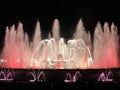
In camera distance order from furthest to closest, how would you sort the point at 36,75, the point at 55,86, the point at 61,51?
the point at 61,51 < the point at 36,75 < the point at 55,86

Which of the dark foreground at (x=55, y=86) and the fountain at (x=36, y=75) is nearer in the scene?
the dark foreground at (x=55, y=86)

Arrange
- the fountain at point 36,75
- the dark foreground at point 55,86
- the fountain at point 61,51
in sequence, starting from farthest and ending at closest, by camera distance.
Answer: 1. the fountain at point 61,51
2. the fountain at point 36,75
3. the dark foreground at point 55,86

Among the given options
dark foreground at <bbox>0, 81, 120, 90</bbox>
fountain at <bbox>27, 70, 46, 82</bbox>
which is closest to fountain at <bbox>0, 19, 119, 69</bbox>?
fountain at <bbox>27, 70, 46, 82</bbox>

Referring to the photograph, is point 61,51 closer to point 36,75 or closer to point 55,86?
point 36,75

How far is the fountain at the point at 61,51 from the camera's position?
3844 centimetres

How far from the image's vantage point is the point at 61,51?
132 ft

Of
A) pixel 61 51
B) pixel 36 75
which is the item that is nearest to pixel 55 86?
pixel 36 75

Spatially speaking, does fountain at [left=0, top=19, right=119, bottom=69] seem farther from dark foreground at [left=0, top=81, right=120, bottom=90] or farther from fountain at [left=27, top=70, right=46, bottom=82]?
dark foreground at [left=0, top=81, right=120, bottom=90]

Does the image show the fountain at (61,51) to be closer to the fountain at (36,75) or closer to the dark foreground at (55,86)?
the fountain at (36,75)

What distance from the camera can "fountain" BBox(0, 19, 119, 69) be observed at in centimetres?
3844

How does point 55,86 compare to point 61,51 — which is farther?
point 61,51

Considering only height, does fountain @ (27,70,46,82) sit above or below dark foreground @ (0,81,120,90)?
above

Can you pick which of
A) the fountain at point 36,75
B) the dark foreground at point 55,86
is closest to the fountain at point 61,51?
the fountain at point 36,75

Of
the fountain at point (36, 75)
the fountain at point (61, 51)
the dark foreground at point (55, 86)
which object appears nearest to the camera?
the dark foreground at point (55, 86)
